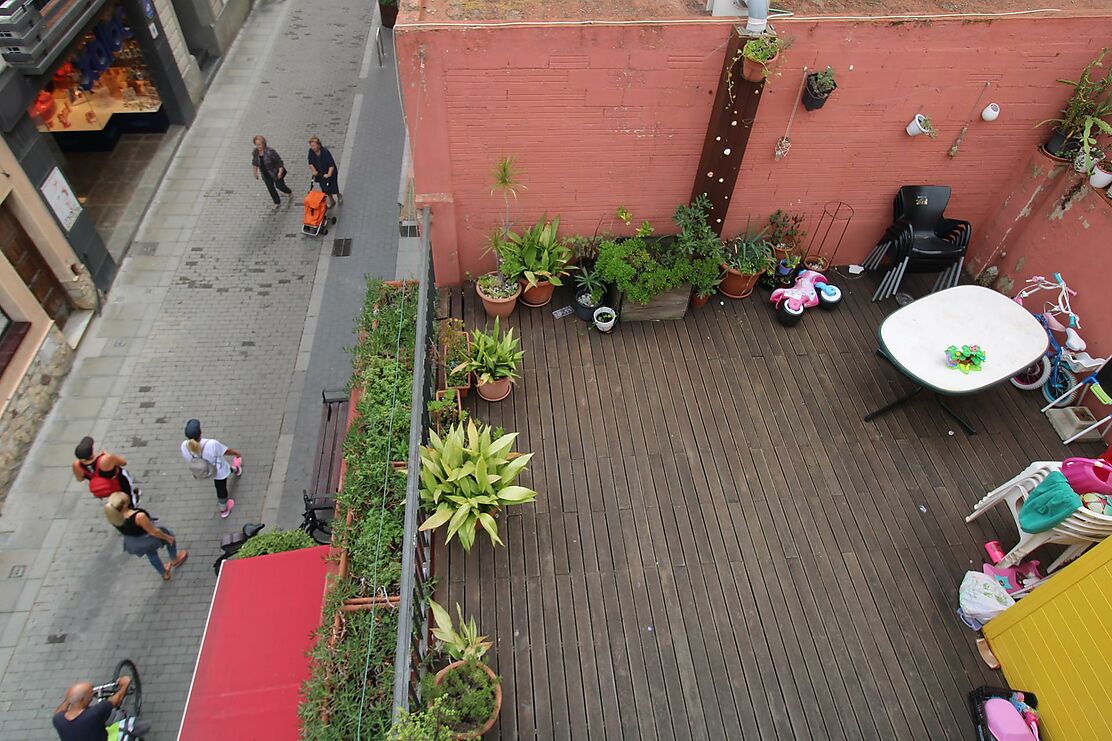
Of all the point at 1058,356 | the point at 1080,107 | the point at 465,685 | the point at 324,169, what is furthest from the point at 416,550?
the point at 324,169

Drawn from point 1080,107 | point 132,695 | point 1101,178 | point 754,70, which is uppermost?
point 754,70

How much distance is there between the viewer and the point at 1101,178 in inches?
235

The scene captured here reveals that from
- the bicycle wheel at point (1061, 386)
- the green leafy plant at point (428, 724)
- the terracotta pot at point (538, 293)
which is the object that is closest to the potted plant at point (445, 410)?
the terracotta pot at point (538, 293)

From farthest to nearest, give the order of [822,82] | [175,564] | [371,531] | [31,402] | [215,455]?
[31,402] → [215,455] → [175,564] → [822,82] → [371,531]

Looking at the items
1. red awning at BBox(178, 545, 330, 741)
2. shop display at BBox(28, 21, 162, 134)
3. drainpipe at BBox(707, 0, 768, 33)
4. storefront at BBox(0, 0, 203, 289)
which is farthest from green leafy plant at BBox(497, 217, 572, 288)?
shop display at BBox(28, 21, 162, 134)

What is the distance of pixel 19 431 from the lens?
26.8 feet

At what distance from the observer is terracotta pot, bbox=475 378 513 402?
6.10 m

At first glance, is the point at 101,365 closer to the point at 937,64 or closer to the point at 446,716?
the point at 446,716

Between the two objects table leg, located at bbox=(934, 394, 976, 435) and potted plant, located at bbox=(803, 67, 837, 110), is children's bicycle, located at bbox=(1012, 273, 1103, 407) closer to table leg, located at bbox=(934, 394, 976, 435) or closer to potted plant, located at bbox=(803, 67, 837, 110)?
table leg, located at bbox=(934, 394, 976, 435)

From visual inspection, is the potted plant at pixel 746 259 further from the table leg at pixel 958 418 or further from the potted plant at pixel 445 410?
the potted plant at pixel 445 410

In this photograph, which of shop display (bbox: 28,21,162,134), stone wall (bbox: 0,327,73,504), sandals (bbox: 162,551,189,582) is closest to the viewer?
sandals (bbox: 162,551,189,582)

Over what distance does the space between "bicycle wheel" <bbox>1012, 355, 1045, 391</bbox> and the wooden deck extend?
138mm

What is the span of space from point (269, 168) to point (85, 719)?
8.61m

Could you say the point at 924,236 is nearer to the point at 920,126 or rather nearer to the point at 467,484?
the point at 920,126
